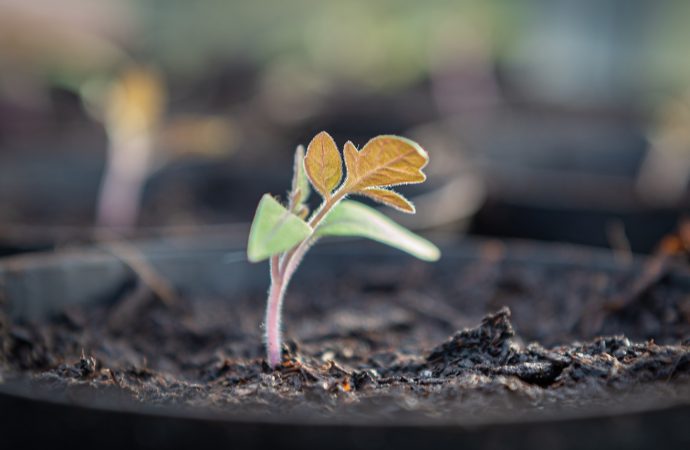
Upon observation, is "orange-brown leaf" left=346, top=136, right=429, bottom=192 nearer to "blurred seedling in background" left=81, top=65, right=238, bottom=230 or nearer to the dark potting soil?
the dark potting soil

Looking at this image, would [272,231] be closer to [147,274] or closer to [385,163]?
[385,163]

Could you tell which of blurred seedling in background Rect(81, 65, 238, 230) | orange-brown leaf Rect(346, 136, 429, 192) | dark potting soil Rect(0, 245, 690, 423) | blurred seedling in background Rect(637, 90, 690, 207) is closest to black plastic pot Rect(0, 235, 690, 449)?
dark potting soil Rect(0, 245, 690, 423)

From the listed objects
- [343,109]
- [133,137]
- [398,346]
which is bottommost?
[398,346]

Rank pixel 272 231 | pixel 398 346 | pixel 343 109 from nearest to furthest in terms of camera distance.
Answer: pixel 272 231 → pixel 398 346 → pixel 343 109

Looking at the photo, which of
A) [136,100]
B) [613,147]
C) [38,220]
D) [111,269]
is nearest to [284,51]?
[613,147]

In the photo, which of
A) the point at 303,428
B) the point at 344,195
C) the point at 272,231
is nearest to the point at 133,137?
the point at 344,195

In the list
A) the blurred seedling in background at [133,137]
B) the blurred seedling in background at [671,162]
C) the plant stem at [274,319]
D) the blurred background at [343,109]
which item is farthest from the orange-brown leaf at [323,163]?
the blurred seedling in background at [671,162]
